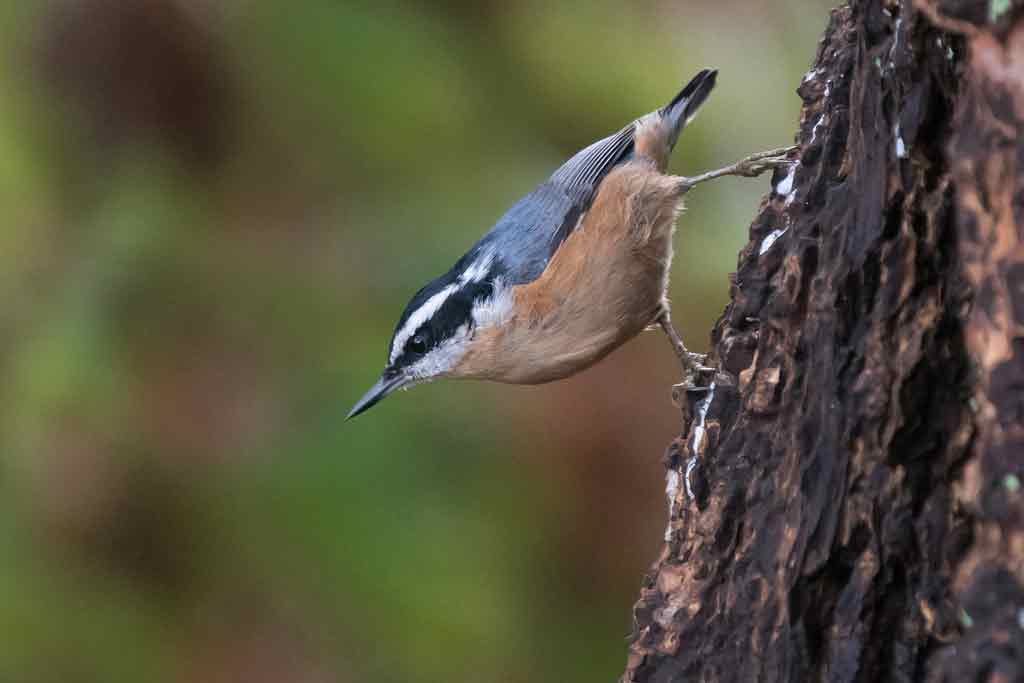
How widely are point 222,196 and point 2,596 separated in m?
1.45

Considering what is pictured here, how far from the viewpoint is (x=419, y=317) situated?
3.58 metres

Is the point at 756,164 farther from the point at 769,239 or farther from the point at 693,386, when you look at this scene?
the point at 769,239

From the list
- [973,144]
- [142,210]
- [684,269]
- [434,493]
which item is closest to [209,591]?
[434,493]

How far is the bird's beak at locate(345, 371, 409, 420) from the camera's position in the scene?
3.64 m

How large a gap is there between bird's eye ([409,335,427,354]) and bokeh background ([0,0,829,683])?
383 millimetres

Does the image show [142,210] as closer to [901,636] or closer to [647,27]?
[647,27]

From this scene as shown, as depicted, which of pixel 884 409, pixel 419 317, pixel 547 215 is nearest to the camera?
pixel 884 409

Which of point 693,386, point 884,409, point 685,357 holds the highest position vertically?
point 685,357

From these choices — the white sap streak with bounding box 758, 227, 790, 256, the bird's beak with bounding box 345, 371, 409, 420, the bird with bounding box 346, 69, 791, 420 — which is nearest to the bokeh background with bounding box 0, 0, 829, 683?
the bird's beak with bounding box 345, 371, 409, 420

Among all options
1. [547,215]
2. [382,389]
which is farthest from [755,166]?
[382,389]

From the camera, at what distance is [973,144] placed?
5.00 ft

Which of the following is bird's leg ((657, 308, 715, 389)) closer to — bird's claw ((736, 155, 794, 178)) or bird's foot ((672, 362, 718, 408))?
bird's foot ((672, 362, 718, 408))

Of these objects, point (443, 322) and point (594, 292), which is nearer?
point (594, 292)

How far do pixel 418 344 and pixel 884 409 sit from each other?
2.00 m
